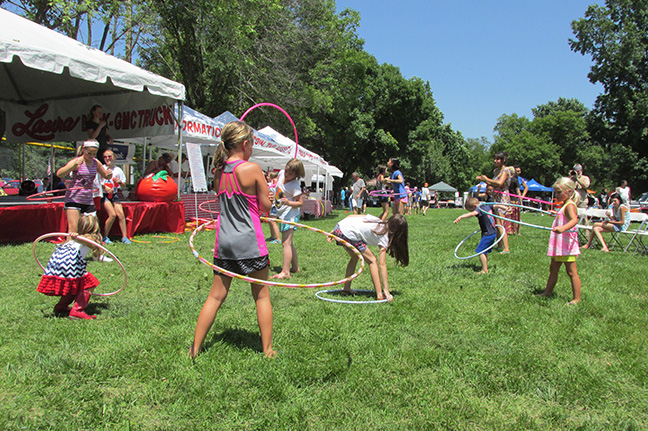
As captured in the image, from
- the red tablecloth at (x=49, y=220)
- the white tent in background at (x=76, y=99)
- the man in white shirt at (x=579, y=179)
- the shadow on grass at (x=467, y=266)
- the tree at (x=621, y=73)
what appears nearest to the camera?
the shadow on grass at (x=467, y=266)

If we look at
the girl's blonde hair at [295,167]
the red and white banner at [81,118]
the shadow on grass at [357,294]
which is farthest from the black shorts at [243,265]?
the red and white banner at [81,118]

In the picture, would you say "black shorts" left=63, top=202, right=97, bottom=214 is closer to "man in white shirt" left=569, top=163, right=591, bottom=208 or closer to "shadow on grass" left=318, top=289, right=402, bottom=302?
"shadow on grass" left=318, top=289, right=402, bottom=302

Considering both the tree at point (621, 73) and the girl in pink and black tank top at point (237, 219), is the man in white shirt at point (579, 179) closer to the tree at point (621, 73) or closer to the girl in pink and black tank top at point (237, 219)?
the girl in pink and black tank top at point (237, 219)

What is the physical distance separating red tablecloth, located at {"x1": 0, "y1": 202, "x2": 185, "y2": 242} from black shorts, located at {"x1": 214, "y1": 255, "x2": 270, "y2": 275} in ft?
23.2

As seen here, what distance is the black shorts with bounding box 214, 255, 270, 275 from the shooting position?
11.5ft

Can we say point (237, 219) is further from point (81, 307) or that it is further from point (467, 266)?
point (467, 266)

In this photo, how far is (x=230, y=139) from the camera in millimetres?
3521

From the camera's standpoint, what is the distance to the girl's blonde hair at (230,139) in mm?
3523

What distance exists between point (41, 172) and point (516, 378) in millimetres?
39967

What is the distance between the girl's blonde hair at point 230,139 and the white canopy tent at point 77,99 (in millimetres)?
7585

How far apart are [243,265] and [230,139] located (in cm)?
98

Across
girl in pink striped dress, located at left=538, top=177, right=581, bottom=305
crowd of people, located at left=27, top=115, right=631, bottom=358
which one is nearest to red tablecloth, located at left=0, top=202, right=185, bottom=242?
crowd of people, located at left=27, top=115, right=631, bottom=358

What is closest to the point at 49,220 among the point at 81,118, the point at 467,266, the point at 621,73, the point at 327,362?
the point at 81,118

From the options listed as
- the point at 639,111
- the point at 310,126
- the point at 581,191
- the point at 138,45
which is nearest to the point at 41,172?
the point at 138,45
